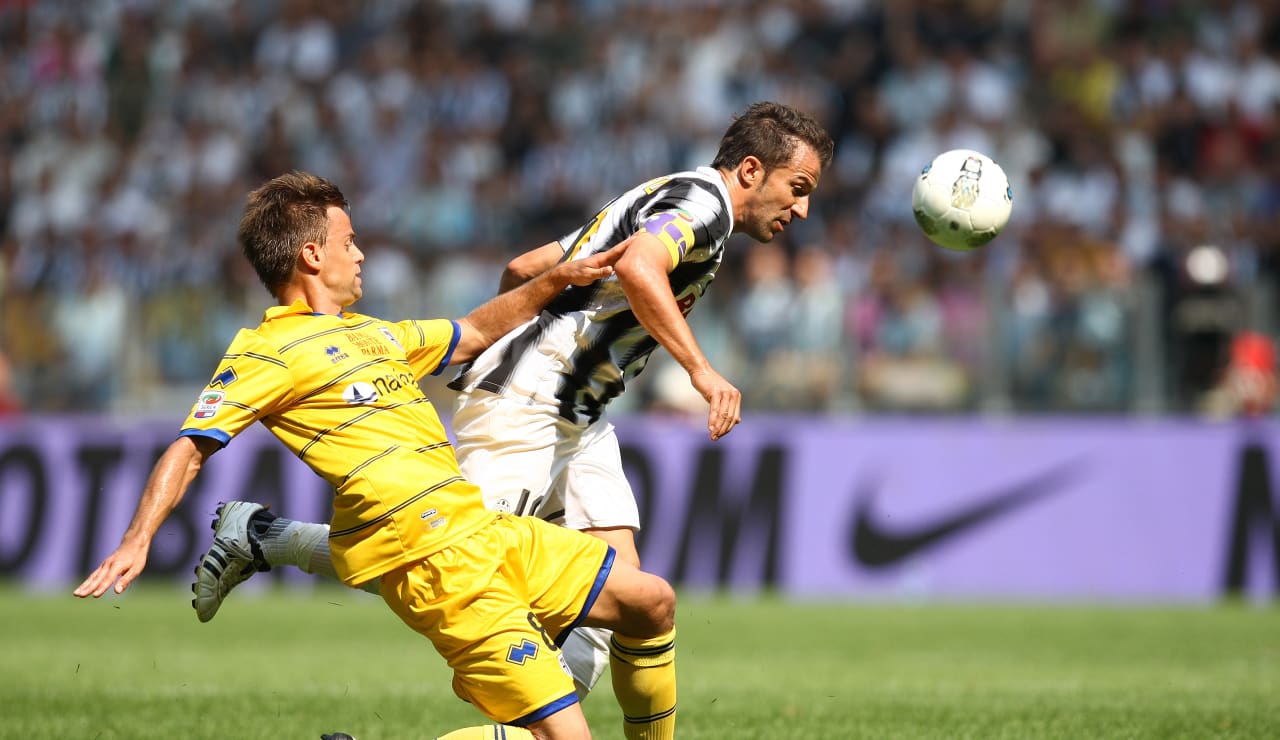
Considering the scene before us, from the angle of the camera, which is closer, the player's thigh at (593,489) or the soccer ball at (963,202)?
the player's thigh at (593,489)

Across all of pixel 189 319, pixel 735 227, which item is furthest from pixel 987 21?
pixel 735 227

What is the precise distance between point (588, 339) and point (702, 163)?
1126 centimetres

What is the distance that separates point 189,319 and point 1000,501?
7537mm

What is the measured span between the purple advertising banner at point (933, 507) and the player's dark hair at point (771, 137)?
761 centimetres

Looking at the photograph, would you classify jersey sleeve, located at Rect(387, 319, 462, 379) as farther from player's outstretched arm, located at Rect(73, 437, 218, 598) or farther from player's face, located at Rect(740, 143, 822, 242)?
player's face, located at Rect(740, 143, 822, 242)

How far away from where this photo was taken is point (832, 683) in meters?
7.89

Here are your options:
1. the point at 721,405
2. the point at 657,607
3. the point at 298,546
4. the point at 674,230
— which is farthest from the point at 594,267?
the point at 298,546

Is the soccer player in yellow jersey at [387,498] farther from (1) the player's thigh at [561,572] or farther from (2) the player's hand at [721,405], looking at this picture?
(2) the player's hand at [721,405]

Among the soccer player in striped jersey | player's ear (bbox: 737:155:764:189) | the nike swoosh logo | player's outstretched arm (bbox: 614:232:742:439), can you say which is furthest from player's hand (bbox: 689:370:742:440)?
the nike swoosh logo

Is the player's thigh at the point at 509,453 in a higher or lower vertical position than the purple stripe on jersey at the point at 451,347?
lower

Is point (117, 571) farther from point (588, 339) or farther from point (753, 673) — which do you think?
point (753, 673)

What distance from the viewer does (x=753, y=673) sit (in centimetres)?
838

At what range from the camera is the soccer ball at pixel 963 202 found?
611 centimetres

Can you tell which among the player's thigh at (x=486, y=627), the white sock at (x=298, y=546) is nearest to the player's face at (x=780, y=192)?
the player's thigh at (x=486, y=627)
